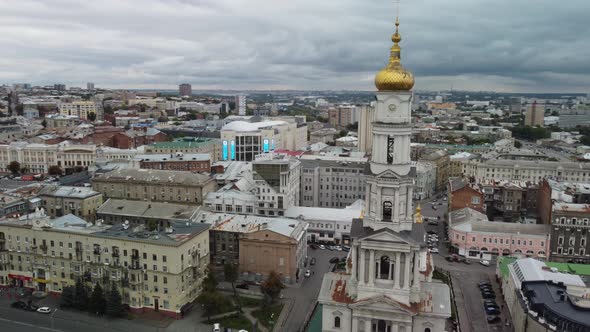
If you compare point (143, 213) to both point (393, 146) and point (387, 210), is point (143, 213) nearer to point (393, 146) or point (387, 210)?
point (387, 210)

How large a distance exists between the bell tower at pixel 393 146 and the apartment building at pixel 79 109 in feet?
577

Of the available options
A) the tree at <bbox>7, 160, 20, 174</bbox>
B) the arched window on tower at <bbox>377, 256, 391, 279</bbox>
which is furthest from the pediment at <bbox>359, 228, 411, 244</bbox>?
the tree at <bbox>7, 160, 20, 174</bbox>

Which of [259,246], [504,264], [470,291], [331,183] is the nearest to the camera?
[470,291]

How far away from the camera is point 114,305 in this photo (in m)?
42.7

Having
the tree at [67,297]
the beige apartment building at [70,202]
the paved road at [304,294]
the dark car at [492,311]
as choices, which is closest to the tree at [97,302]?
the tree at [67,297]

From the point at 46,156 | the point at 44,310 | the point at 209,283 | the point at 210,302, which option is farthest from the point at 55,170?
the point at 210,302

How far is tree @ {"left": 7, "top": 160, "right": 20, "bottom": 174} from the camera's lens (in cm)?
9731

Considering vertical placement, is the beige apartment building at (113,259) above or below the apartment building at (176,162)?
below

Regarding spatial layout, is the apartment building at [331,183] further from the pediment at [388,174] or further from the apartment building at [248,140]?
the pediment at [388,174]

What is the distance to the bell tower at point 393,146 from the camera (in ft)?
103

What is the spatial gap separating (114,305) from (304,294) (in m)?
17.9

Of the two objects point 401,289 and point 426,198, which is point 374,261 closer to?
point 401,289

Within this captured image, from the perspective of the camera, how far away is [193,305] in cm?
4575

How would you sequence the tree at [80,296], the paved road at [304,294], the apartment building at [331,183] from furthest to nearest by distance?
the apartment building at [331,183] < the tree at [80,296] < the paved road at [304,294]
